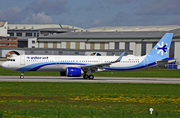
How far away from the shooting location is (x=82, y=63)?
5044 cm

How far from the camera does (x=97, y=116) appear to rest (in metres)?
19.5

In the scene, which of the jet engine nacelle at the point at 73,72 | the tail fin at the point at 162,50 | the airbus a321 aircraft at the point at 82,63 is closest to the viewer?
the jet engine nacelle at the point at 73,72

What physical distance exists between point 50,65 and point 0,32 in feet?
385

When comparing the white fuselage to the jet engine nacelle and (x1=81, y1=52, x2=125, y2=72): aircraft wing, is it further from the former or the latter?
the jet engine nacelle

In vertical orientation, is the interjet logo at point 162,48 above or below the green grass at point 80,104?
above

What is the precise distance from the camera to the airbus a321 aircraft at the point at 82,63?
48062 mm

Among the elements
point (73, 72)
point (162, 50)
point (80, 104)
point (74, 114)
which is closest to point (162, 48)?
point (162, 50)

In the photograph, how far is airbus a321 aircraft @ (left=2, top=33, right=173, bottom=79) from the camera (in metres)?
48.1

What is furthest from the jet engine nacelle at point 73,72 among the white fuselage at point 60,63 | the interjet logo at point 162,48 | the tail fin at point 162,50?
the interjet logo at point 162,48

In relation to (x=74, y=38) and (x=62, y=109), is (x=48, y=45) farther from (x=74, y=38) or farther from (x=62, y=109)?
(x=62, y=109)

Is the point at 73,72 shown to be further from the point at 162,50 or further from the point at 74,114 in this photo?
the point at 74,114

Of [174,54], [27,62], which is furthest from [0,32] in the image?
[27,62]

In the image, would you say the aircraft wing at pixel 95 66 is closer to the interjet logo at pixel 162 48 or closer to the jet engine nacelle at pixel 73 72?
the jet engine nacelle at pixel 73 72

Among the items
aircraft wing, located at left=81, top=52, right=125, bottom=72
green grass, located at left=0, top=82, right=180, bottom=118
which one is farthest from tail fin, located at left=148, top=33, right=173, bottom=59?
green grass, located at left=0, top=82, right=180, bottom=118
